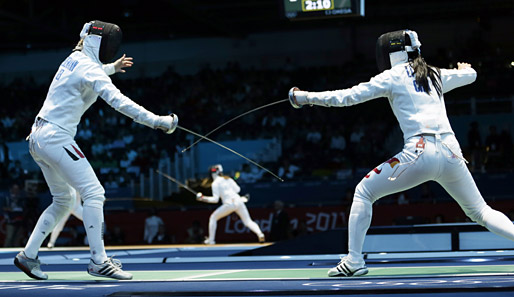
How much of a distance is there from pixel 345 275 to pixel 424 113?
38.5 inches

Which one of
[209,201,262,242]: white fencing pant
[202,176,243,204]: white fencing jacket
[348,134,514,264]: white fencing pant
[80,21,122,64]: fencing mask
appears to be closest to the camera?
[348,134,514,264]: white fencing pant

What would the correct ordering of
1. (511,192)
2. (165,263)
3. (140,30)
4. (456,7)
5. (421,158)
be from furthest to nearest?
(140,30) < (456,7) < (511,192) < (165,263) < (421,158)

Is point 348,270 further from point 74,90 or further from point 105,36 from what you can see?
point 105,36

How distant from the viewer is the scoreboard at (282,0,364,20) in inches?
310

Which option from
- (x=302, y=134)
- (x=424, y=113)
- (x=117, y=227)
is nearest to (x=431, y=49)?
(x=302, y=134)

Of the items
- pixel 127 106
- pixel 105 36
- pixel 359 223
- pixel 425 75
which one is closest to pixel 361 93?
pixel 425 75

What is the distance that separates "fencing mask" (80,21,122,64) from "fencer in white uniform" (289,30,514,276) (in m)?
1.21

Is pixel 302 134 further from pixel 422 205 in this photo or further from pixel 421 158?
pixel 421 158

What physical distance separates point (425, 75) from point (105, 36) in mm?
1935

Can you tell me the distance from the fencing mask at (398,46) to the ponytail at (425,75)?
0.06 metres

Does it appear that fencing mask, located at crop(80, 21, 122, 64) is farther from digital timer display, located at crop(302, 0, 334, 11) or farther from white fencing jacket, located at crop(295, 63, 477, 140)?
digital timer display, located at crop(302, 0, 334, 11)

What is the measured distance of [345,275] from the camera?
360 centimetres

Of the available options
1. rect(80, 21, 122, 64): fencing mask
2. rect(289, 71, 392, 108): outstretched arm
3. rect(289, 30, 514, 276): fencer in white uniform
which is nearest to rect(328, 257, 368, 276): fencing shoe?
rect(289, 30, 514, 276): fencer in white uniform

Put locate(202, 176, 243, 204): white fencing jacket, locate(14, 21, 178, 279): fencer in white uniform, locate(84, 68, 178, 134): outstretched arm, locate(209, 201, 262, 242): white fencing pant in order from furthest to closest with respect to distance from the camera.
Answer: locate(202, 176, 243, 204): white fencing jacket → locate(209, 201, 262, 242): white fencing pant → locate(14, 21, 178, 279): fencer in white uniform → locate(84, 68, 178, 134): outstretched arm
